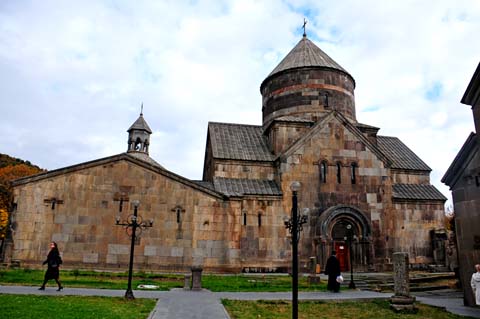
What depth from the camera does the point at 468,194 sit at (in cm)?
1070

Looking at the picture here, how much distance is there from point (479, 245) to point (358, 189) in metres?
9.98

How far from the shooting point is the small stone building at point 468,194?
9953 mm

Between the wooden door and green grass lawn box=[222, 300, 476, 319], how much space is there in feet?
28.7

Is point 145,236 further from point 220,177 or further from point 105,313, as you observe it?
point 105,313

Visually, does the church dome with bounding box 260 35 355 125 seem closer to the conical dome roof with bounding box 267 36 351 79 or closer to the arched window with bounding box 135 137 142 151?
the conical dome roof with bounding box 267 36 351 79

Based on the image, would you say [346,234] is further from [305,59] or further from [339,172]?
[305,59]

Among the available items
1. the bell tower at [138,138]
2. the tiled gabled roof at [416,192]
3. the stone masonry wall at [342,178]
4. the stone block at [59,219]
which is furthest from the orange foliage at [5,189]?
the tiled gabled roof at [416,192]

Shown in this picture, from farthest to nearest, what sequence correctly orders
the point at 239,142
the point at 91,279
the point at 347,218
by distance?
the point at 239,142 < the point at 347,218 < the point at 91,279

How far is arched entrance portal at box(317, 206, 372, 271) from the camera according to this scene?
18609 millimetres

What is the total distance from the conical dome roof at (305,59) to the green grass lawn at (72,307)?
1766cm

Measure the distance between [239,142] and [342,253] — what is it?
8231mm

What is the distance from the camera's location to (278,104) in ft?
76.8

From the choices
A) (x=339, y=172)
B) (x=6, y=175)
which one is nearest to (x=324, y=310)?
(x=339, y=172)

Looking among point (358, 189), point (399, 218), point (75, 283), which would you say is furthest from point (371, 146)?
point (75, 283)
